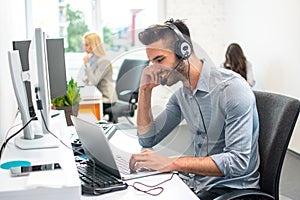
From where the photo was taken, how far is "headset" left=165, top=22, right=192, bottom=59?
136 centimetres

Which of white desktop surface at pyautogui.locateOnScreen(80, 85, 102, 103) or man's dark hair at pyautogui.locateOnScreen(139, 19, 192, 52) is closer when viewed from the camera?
man's dark hair at pyautogui.locateOnScreen(139, 19, 192, 52)

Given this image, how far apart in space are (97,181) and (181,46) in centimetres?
53

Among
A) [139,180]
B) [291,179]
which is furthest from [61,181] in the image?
[291,179]

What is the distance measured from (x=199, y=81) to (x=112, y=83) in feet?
1.20

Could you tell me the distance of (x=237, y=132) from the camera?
1.44 metres

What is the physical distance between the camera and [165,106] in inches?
66.7

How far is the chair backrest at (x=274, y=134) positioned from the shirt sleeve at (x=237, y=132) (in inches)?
2.9

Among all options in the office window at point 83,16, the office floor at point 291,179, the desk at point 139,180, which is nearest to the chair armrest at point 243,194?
the desk at point 139,180

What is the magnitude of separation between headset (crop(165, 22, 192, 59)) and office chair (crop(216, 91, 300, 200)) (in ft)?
1.29

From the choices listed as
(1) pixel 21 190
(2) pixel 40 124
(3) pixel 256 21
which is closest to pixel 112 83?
(2) pixel 40 124

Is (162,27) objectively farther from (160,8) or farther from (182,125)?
(160,8)

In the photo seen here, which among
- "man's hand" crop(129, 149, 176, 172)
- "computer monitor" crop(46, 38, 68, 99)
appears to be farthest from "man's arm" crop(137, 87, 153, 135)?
"computer monitor" crop(46, 38, 68, 99)

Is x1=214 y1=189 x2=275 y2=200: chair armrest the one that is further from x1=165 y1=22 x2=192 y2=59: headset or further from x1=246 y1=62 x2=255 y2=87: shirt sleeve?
x1=246 y1=62 x2=255 y2=87: shirt sleeve

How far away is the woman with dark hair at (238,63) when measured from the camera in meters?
4.32
